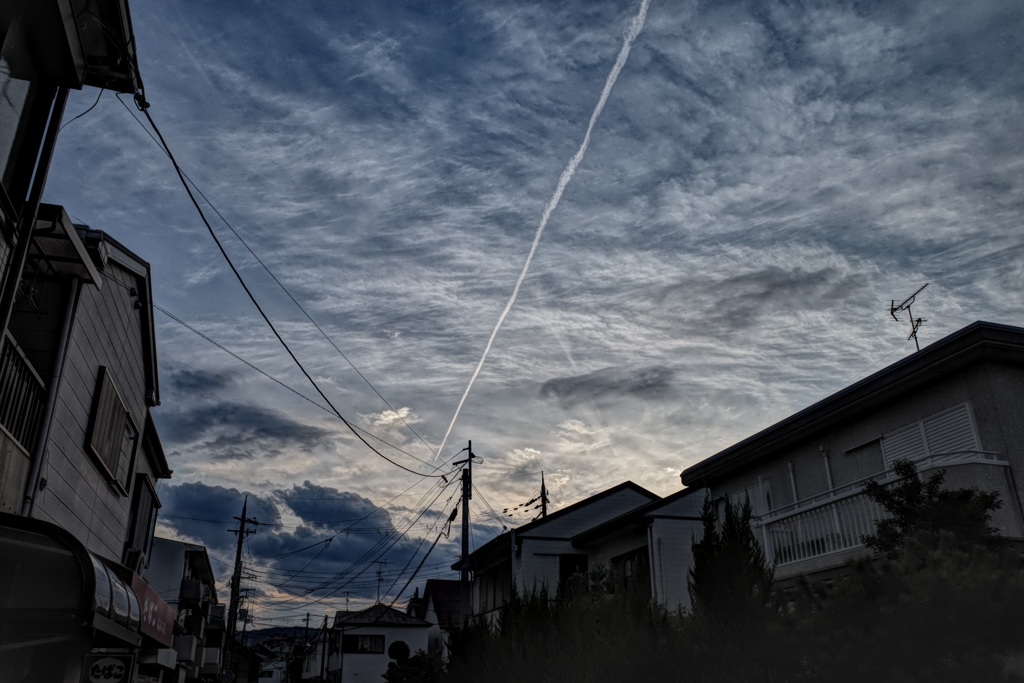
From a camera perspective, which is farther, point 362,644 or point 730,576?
point 362,644

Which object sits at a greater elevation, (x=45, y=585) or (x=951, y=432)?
(x=951, y=432)

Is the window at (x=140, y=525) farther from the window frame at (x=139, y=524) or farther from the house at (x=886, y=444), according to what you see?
the house at (x=886, y=444)

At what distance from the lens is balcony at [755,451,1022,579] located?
38.5 ft

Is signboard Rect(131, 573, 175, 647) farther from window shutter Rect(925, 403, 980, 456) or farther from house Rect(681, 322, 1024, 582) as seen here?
window shutter Rect(925, 403, 980, 456)

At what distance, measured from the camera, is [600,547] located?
2806cm

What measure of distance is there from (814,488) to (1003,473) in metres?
5.38

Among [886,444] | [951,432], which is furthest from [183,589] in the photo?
[951,432]

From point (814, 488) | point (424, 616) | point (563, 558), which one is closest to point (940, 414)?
point (814, 488)

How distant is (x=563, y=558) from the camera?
30.4 metres

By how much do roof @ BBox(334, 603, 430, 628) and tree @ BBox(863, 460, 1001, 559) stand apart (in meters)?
50.9

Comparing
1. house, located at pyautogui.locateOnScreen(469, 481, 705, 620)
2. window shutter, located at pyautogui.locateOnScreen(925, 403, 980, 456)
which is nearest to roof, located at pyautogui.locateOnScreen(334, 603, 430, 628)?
house, located at pyautogui.locateOnScreen(469, 481, 705, 620)

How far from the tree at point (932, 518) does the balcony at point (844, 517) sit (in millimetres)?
658

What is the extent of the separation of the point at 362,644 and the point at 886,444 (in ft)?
166

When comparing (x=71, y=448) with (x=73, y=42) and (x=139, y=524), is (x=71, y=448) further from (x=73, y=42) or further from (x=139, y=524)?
(x=139, y=524)
